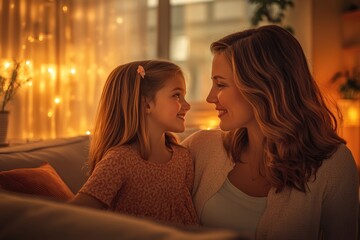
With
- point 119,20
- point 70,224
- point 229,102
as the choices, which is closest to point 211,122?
point 119,20

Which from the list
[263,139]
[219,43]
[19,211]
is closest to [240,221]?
[263,139]

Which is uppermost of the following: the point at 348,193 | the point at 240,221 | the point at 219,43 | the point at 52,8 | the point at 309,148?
the point at 52,8

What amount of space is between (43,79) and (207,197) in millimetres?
3324

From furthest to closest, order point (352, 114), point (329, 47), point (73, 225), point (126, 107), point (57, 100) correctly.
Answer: point (329, 47) → point (352, 114) → point (57, 100) → point (126, 107) → point (73, 225)

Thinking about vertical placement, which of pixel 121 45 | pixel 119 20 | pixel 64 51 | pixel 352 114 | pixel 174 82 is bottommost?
pixel 352 114

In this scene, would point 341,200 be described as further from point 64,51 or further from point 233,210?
point 64,51

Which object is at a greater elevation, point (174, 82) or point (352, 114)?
point (174, 82)

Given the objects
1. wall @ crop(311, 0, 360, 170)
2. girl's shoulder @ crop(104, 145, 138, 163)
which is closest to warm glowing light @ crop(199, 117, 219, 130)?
wall @ crop(311, 0, 360, 170)

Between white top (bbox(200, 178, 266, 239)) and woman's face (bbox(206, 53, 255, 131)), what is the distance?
0.19 metres

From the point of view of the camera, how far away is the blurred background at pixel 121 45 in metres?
4.40

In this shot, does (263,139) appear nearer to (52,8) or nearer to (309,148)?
(309,148)

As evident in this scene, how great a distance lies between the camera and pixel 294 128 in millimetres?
→ 1522

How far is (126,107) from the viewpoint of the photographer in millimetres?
1641

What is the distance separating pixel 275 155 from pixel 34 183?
751mm
